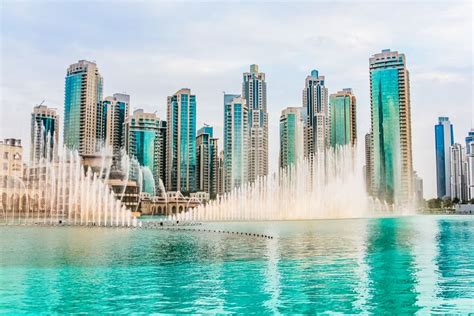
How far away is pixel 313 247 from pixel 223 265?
10236 millimetres

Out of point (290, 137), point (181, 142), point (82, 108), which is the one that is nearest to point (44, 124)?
point (82, 108)

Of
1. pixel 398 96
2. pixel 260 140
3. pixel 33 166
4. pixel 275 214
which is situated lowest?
pixel 275 214

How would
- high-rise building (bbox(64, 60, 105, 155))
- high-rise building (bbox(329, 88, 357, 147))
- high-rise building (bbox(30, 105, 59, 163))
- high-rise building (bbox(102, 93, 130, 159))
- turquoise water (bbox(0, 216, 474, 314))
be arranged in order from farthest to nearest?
1. high-rise building (bbox(329, 88, 357, 147))
2. high-rise building (bbox(102, 93, 130, 159))
3. high-rise building (bbox(64, 60, 105, 155))
4. high-rise building (bbox(30, 105, 59, 163))
5. turquoise water (bbox(0, 216, 474, 314))

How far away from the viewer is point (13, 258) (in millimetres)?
28688

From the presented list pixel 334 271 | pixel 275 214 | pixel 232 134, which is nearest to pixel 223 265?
pixel 334 271

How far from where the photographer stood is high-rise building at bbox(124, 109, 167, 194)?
16975cm

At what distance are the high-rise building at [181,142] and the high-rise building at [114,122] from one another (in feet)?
54.5

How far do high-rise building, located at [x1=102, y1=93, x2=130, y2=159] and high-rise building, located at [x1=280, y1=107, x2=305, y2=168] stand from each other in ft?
175

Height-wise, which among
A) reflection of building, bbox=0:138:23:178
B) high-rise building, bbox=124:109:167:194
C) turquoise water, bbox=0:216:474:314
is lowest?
turquoise water, bbox=0:216:474:314

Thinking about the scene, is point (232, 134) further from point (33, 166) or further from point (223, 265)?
point (223, 265)

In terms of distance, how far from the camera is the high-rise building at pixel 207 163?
179375 millimetres

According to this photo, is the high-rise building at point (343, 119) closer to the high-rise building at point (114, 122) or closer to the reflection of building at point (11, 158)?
the high-rise building at point (114, 122)

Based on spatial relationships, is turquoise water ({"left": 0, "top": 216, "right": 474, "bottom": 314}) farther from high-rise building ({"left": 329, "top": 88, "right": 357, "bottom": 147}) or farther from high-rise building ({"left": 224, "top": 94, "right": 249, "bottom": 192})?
high-rise building ({"left": 329, "top": 88, "right": 357, "bottom": 147})

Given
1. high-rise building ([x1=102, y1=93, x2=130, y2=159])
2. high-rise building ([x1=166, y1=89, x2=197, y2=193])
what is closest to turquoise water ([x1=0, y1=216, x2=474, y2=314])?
high-rise building ([x1=166, y1=89, x2=197, y2=193])
